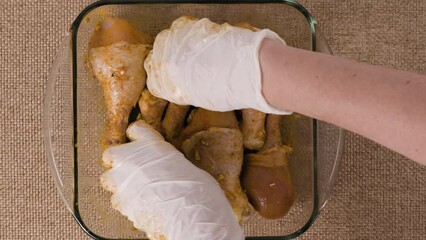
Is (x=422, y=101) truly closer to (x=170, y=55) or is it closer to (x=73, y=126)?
(x=170, y=55)

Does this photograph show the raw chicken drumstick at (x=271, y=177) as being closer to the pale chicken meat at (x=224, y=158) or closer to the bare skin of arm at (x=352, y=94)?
the pale chicken meat at (x=224, y=158)

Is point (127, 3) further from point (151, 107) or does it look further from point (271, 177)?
point (271, 177)

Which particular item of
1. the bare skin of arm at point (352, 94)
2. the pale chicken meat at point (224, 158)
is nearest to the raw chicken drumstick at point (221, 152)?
the pale chicken meat at point (224, 158)

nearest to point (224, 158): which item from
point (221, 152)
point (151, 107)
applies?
point (221, 152)

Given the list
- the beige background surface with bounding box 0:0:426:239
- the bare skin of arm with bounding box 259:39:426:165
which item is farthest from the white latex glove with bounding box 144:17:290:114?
the beige background surface with bounding box 0:0:426:239

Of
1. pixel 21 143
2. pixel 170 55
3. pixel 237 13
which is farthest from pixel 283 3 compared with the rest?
pixel 21 143
